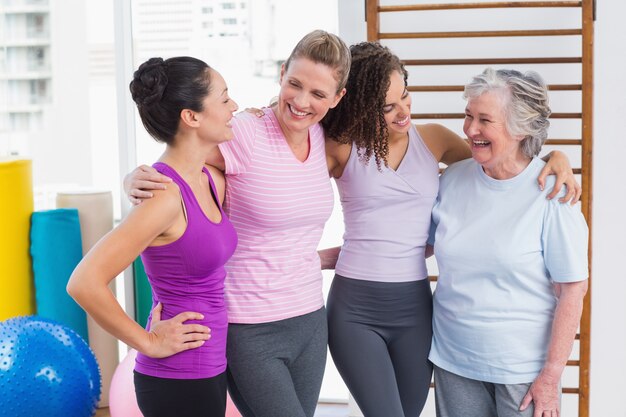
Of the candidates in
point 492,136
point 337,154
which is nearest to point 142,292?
point 337,154

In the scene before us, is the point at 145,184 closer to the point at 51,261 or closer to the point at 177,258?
the point at 177,258

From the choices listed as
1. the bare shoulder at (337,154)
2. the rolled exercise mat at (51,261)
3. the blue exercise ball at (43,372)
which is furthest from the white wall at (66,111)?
the bare shoulder at (337,154)

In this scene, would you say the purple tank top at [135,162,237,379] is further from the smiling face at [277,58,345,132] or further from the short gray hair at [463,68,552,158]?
the short gray hair at [463,68,552,158]

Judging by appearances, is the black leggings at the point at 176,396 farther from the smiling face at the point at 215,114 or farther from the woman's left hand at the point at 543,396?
the woman's left hand at the point at 543,396

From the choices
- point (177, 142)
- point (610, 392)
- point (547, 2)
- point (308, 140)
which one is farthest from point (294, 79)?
point (610, 392)

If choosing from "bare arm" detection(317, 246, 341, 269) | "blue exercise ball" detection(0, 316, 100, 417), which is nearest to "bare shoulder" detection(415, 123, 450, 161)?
"bare arm" detection(317, 246, 341, 269)

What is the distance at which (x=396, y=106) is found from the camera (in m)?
2.19

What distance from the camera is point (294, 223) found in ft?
6.73

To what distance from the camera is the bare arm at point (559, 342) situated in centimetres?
201

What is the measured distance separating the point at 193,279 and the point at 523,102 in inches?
38.0

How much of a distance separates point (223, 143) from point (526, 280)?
854 mm

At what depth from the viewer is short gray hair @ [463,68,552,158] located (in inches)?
81.2

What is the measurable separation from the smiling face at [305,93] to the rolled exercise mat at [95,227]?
6.40ft

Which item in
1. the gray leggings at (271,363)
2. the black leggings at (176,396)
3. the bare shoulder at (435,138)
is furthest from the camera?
the bare shoulder at (435,138)
